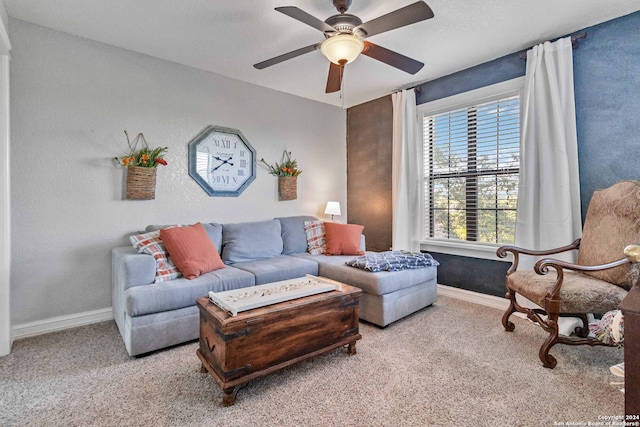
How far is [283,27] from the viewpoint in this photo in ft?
8.44

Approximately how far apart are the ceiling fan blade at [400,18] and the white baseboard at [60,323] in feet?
10.6

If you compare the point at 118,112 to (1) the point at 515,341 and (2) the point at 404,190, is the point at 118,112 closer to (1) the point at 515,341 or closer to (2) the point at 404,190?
(2) the point at 404,190

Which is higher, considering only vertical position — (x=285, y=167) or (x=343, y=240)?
(x=285, y=167)

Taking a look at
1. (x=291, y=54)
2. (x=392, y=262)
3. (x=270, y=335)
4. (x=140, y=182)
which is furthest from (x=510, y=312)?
(x=140, y=182)

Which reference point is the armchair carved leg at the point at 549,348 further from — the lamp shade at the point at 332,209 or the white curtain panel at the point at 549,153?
the lamp shade at the point at 332,209

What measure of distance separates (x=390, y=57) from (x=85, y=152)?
2.75m

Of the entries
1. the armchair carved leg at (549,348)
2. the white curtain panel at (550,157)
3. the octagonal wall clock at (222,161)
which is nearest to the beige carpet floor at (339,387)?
the armchair carved leg at (549,348)

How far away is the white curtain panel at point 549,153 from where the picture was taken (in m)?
2.66

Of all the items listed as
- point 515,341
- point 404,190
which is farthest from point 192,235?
point 515,341

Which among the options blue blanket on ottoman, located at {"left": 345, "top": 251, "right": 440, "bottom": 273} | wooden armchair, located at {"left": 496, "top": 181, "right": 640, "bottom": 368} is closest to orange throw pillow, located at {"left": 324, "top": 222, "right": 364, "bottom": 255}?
blue blanket on ottoman, located at {"left": 345, "top": 251, "right": 440, "bottom": 273}

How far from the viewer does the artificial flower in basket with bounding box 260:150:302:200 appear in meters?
4.04

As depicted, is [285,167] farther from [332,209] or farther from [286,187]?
[332,209]

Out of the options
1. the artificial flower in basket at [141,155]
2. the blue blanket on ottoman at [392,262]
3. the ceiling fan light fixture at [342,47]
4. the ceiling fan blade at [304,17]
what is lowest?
the blue blanket on ottoman at [392,262]

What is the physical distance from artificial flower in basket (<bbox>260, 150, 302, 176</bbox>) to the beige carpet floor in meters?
2.29
